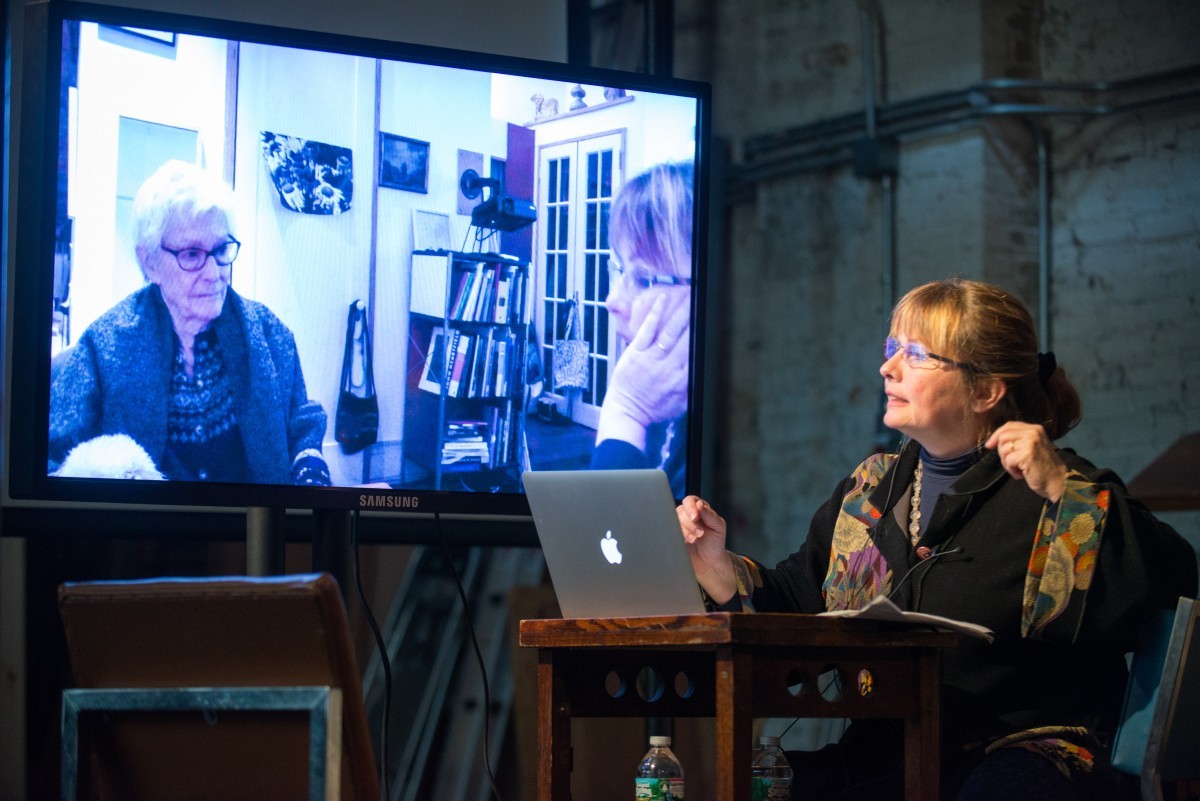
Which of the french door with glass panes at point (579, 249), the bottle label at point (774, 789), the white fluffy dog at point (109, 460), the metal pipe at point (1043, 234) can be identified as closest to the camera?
the bottle label at point (774, 789)

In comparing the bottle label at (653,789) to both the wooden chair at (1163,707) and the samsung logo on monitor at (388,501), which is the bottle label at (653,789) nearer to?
the wooden chair at (1163,707)

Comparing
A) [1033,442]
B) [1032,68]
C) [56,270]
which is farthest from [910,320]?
[1032,68]

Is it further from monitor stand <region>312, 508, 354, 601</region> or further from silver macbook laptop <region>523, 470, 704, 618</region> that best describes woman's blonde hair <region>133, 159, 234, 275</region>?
silver macbook laptop <region>523, 470, 704, 618</region>

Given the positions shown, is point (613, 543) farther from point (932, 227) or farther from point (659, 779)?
point (932, 227)

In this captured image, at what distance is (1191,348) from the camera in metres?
6.07

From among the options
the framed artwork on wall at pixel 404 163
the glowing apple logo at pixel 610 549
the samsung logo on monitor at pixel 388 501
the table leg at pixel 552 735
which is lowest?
the table leg at pixel 552 735

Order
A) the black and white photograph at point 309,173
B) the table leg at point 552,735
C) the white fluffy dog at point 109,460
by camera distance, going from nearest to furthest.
→ the table leg at point 552,735
the white fluffy dog at point 109,460
the black and white photograph at point 309,173

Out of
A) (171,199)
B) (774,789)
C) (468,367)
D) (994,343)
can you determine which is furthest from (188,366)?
(994,343)

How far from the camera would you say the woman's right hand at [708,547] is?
2354mm

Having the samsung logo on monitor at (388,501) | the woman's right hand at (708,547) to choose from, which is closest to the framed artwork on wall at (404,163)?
the samsung logo on monitor at (388,501)

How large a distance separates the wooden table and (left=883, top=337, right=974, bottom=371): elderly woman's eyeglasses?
0.60 m

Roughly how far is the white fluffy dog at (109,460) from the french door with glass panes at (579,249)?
82 cm

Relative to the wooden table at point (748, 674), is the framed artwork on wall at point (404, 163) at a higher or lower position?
higher

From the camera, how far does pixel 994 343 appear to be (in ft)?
7.82
